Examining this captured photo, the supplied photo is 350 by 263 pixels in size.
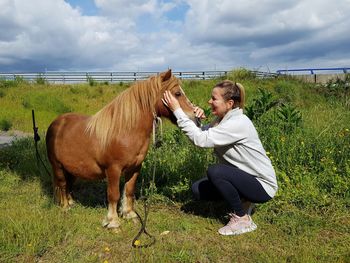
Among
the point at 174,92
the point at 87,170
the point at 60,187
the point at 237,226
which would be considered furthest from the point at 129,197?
the point at 174,92

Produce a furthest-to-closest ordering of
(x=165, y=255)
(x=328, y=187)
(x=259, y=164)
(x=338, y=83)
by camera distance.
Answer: (x=338, y=83), (x=328, y=187), (x=259, y=164), (x=165, y=255)

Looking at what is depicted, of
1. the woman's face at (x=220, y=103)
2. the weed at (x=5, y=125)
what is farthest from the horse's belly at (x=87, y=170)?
the weed at (x=5, y=125)

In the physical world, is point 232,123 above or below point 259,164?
above

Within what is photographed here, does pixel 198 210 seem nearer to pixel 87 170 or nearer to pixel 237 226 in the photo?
pixel 237 226

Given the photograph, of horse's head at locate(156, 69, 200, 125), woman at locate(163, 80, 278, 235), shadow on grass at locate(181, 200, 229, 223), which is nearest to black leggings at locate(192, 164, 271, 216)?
woman at locate(163, 80, 278, 235)

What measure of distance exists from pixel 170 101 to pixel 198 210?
1.62m

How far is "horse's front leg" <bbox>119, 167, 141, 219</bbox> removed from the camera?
13.7 feet

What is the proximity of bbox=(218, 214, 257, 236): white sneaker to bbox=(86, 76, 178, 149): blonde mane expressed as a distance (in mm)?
1420

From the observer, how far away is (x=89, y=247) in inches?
134

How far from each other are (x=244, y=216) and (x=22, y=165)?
4134 millimetres

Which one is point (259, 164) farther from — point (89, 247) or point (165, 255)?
point (89, 247)

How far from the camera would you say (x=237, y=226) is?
12.2 ft

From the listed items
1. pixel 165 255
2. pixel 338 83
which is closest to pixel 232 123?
pixel 165 255

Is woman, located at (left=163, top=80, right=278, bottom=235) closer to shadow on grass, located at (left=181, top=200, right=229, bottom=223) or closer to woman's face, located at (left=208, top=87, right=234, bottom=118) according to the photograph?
woman's face, located at (left=208, top=87, right=234, bottom=118)
